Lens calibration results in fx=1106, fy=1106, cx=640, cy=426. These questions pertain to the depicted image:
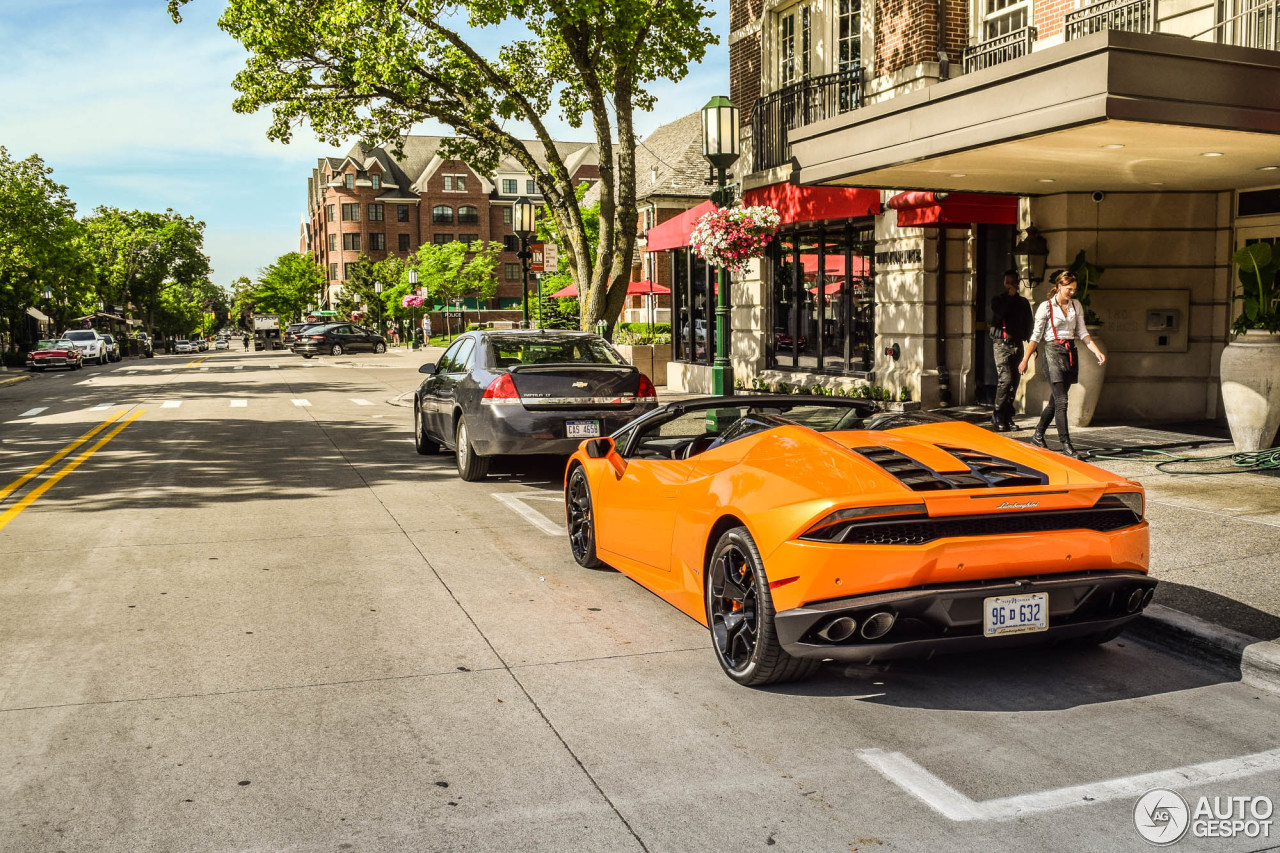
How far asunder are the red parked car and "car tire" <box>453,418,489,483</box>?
43123 millimetres

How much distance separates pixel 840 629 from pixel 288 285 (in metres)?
112

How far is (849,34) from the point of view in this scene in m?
18.5

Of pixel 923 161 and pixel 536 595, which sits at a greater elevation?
pixel 923 161

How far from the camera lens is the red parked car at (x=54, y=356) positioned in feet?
156

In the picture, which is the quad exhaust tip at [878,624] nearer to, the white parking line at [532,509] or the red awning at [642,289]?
the white parking line at [532,509]

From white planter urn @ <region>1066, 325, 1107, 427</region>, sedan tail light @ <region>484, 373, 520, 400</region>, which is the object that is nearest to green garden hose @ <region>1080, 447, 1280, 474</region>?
white planter urn @ <region>1066, 325, 1107, 427</region>

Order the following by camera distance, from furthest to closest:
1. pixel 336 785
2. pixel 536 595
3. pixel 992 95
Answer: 1. pixel 992 95
2. pixel 536 595
3. pixel 336 785

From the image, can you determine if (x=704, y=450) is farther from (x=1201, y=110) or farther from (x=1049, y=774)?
(x=1201, y=110)

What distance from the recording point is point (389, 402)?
23922 millimetres

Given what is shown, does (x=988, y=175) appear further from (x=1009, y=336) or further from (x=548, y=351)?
(x=548, y=351)

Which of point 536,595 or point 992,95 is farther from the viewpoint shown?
point 992,95

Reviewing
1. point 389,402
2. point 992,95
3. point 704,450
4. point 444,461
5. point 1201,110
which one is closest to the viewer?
point 704,450

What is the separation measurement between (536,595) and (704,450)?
1504 mm

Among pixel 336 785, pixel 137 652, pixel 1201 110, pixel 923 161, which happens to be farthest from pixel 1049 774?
pixel 923 161
